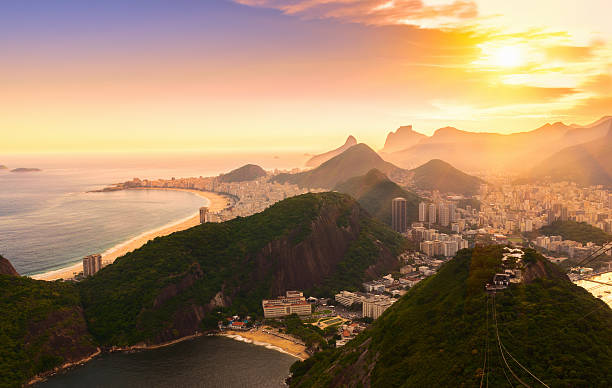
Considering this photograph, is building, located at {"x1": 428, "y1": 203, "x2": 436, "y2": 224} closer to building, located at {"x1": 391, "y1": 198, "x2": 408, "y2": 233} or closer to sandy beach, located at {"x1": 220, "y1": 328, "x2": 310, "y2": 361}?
building, located at {"x1": 391, "y1": 198, "x2": 408, "y2": 233}

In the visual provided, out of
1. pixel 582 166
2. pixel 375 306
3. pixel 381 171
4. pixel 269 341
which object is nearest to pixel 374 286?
pixel 375 306

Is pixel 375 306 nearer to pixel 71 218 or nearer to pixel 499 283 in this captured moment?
pixel 499 283

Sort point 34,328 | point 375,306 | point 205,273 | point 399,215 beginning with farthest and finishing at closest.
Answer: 1. point 399,215
2. point 205,273
3. point 375,306
4. point 34,328

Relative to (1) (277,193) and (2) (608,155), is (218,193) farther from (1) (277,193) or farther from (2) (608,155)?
(2) (608,155)

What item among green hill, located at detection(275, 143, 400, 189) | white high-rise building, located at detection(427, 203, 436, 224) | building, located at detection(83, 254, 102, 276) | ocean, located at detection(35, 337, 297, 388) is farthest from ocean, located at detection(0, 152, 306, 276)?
white high-rise building, located at detection(427, 203, 436, 224)

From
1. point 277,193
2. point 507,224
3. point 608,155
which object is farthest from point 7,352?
point 608,155

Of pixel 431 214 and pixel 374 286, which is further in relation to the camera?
pixel 431 214
